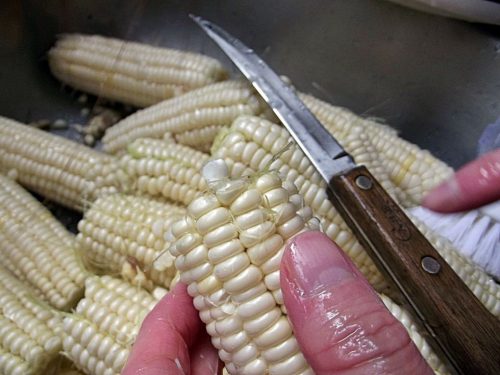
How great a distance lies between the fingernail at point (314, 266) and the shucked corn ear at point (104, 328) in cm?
53

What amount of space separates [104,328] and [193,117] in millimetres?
714

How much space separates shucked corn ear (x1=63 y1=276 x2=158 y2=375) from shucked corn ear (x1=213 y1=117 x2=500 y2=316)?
391mm

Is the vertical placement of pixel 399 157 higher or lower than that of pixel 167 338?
higher

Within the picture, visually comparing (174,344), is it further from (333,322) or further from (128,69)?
(128,69)

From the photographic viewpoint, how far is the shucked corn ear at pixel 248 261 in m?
0.76

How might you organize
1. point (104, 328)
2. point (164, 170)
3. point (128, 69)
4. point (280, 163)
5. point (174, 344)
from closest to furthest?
point (174, 344), point (104, 328), point (280, 163), point (164, 170), point (128, 69)

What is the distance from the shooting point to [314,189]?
123 cm

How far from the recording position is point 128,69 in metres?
1.87

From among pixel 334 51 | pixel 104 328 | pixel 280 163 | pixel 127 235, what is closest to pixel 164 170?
pixel 127 235

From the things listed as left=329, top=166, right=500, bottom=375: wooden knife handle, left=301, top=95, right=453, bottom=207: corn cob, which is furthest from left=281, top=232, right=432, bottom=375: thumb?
left=301, top=95, right=453, bottom=207: corn cob

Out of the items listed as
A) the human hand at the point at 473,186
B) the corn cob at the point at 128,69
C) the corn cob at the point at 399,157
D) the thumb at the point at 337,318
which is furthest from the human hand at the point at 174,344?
the corn cob at the point at 128,69

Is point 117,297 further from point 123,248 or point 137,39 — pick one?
point 137,39

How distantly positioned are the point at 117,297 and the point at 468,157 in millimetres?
1107

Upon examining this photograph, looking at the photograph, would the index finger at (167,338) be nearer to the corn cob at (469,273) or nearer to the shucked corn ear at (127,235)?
the shucked corn ear at (127,235)
